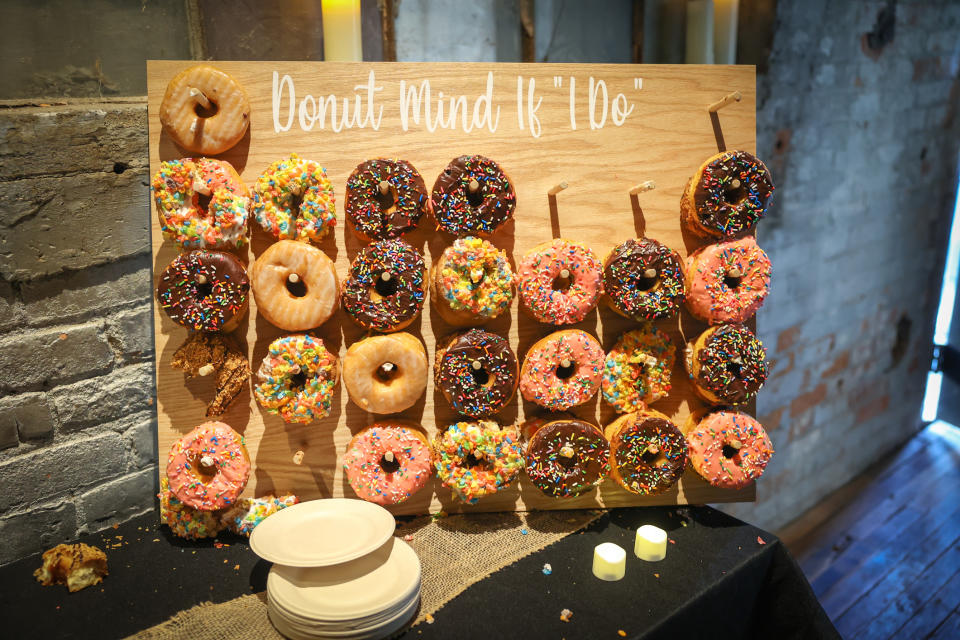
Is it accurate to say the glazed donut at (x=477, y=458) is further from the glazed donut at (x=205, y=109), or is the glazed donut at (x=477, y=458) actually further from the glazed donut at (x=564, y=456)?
the glazed donut at (x=205, y=109)

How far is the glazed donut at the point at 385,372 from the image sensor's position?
5.08 feet

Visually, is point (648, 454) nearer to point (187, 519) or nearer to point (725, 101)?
point (725, 101)

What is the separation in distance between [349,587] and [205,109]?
1128 mm

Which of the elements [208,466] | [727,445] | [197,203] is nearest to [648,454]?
[727,445]

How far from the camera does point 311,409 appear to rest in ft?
5.12

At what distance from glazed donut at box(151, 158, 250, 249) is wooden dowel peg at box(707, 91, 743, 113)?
1202 millimetres

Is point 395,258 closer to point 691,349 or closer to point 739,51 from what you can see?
point 691,349

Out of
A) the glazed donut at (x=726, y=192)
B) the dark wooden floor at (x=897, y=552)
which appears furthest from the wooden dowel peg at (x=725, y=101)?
the dark wooden floor at (x=897, y=552)

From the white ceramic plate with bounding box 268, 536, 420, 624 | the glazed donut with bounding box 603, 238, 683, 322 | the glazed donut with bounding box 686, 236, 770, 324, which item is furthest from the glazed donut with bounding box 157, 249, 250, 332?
the glazed donut with bounding box 686, 236, 770, 324

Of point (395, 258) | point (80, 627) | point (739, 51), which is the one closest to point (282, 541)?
point (80, 627)

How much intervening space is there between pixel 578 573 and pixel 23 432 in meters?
1.37

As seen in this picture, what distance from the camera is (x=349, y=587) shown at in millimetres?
1342

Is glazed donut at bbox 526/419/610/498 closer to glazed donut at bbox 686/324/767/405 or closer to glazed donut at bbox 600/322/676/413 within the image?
glazed donut at bbox 600/322/676/413

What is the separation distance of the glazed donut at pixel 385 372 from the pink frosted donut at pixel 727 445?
2.47 feet
